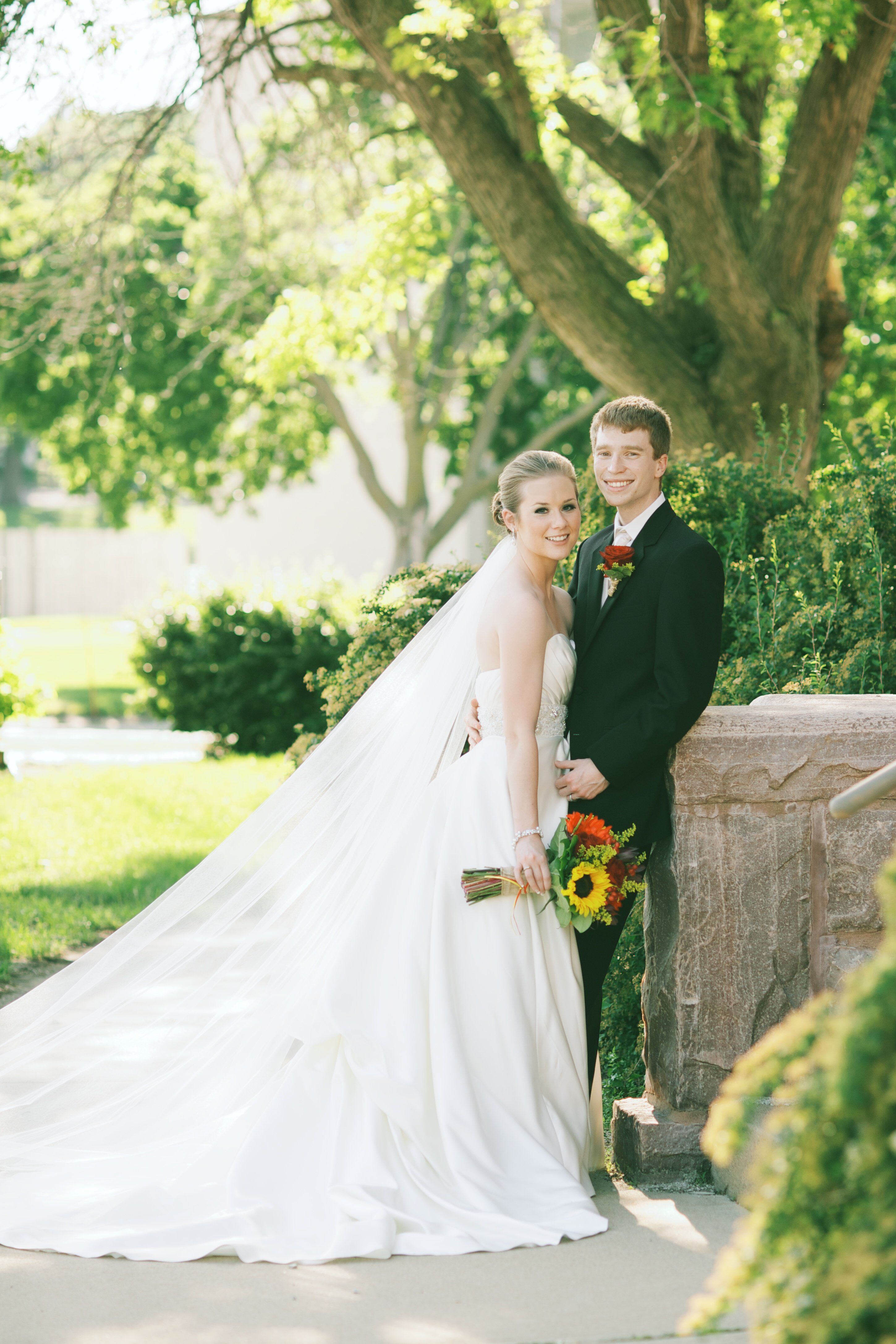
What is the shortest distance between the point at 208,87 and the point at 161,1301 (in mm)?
9135

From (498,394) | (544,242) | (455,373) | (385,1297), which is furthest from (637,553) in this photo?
(498,394)

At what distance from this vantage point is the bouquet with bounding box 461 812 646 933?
370 centimetres

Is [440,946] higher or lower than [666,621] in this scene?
lower

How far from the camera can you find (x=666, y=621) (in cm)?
377

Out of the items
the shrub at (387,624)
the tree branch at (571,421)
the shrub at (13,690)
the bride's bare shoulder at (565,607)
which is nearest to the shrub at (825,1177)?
the bride's bare shoulder at (565,607)

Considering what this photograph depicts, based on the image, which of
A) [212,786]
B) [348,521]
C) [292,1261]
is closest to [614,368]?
[212,786]

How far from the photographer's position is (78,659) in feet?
84.2

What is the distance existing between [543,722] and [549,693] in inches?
3.6

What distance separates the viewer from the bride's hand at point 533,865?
3.73m

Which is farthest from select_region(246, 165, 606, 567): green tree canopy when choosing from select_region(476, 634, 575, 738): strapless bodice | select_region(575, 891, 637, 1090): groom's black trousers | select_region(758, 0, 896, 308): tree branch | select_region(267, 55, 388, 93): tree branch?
select_region(575, 891, 637, 1090): groom's black trousers

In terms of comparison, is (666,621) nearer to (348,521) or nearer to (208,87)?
(208,87)

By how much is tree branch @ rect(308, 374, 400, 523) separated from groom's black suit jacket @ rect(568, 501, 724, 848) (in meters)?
14.6

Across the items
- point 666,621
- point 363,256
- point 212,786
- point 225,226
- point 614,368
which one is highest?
point 225,226

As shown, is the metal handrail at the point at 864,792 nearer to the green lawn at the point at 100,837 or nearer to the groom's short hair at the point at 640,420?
the groom's short hair at the point at 640,420
